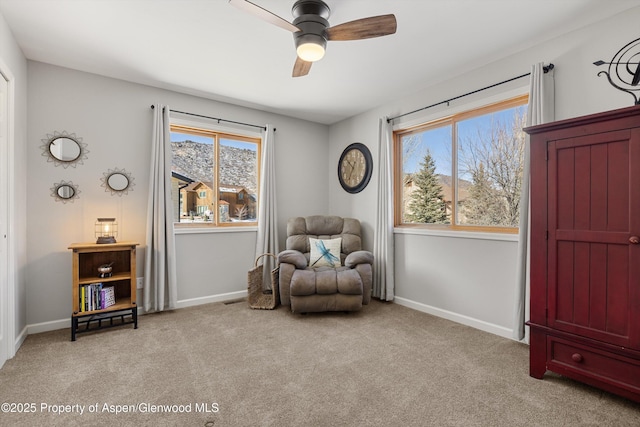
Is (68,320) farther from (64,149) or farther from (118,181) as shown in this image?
(64,149)

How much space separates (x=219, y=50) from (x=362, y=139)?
2.29 metres

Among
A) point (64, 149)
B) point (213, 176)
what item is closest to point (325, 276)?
point (213, 176)

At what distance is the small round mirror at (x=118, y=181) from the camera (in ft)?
11.1

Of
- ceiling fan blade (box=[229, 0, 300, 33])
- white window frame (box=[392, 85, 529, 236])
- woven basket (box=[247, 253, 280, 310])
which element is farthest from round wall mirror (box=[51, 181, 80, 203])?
white window frame (box=[392, 85, 529, 236])

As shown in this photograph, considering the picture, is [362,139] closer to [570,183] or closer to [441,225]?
[441,225]

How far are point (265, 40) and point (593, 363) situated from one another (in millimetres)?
3286

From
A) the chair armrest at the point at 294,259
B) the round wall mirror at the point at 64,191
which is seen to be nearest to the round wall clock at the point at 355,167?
the chair armrest at the point at 294,259

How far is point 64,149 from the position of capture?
10.3 feet

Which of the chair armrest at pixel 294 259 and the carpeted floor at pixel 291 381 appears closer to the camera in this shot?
the carpeted floor at pixel 291 381

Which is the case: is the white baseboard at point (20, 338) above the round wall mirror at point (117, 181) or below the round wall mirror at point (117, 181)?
below

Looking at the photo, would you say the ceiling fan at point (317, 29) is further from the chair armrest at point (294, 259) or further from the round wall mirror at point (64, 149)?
the round wall mirror at point (64, 149)

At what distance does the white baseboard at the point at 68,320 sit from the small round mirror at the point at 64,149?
160 cm

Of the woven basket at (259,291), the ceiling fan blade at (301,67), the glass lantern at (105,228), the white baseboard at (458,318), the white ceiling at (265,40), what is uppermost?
the white ceiling at (265,40)

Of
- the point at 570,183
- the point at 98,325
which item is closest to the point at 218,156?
the point at 98,325
